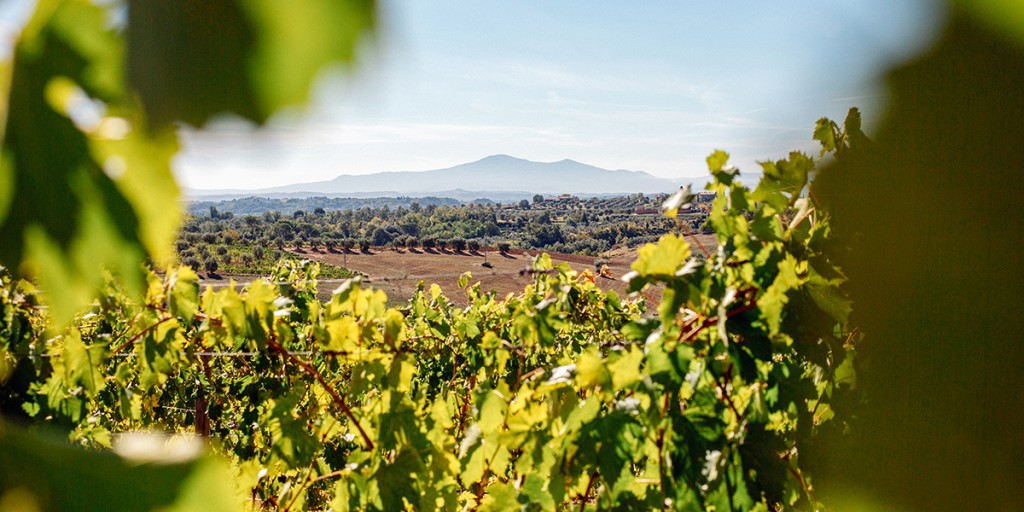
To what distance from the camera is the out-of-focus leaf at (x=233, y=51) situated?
0.79 ft

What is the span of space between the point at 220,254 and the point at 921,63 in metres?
31.5

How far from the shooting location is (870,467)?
358mm

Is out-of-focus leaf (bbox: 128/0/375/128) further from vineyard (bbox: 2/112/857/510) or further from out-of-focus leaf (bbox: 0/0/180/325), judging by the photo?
vineyard (bbox: 2/112/857/510)

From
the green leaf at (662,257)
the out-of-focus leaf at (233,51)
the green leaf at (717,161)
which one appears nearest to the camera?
the out-of-focus leaf at (233,51)

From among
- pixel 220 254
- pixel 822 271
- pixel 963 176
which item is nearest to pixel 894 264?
pixel 963 176

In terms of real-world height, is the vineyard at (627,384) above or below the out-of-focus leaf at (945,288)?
below

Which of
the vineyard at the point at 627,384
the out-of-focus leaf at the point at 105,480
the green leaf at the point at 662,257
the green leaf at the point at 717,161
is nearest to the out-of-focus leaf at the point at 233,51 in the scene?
the out-of-focus leaf at the point at 105,480

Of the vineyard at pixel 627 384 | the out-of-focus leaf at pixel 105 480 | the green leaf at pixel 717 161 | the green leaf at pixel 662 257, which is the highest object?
the green leaf at pixel 717 161

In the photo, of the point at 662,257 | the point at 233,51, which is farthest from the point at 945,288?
the point at 662,257

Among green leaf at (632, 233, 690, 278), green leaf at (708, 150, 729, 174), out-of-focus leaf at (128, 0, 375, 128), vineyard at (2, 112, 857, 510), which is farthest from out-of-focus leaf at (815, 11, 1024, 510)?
green leaf at (708, 150, 729, 174)

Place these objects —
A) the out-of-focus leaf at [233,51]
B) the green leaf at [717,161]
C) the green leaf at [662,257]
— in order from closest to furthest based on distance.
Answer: the out-of-focus leaf at [233,51]
the green leaf at [662,257]
the green leaf at [717,161]

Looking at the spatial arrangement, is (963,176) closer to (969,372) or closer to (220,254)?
(969,372)

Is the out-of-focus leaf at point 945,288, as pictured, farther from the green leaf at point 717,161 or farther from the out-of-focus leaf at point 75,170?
the green leaf at point 717,161

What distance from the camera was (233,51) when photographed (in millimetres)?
251
